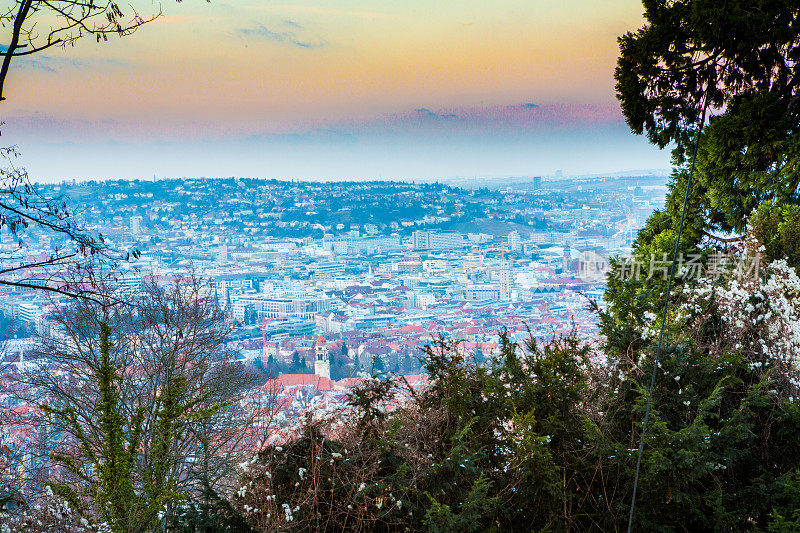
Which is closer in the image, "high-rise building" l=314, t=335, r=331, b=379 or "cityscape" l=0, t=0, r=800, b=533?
"cityscape" l=0, t=0, r=800, b=533

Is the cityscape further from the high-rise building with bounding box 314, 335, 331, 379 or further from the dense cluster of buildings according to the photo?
the dense cluster of buildings

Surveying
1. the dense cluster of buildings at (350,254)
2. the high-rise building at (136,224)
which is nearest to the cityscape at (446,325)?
the high-rise building at (136,224)

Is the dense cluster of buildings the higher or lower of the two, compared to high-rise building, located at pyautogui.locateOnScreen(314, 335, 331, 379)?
higher

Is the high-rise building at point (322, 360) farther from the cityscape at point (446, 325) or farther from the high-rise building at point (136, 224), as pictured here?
the high-rise building at point (136, 224)

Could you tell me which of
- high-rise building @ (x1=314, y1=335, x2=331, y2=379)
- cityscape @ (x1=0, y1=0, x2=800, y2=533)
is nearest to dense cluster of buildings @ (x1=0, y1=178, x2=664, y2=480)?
high-rise building @ (x1=314, y1=335, x2=331, y2=379)

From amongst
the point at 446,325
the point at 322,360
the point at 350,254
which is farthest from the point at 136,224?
the point at 446,325

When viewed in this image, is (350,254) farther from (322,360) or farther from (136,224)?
(322,360)

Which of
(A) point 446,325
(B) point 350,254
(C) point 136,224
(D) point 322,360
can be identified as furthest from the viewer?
(B) point 350,254

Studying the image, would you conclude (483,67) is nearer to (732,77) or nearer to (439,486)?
(732,77)

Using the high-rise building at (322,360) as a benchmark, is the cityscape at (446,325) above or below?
above

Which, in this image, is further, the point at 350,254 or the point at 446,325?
the point at 350,254

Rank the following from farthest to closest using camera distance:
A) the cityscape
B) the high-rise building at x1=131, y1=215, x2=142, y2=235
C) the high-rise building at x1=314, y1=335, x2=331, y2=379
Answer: the high-rise building at x1=131, y1=215, x2=142, y2=235
the high-rise building at x1=314, y1=335, x2=331, y2=379
the cityscape
